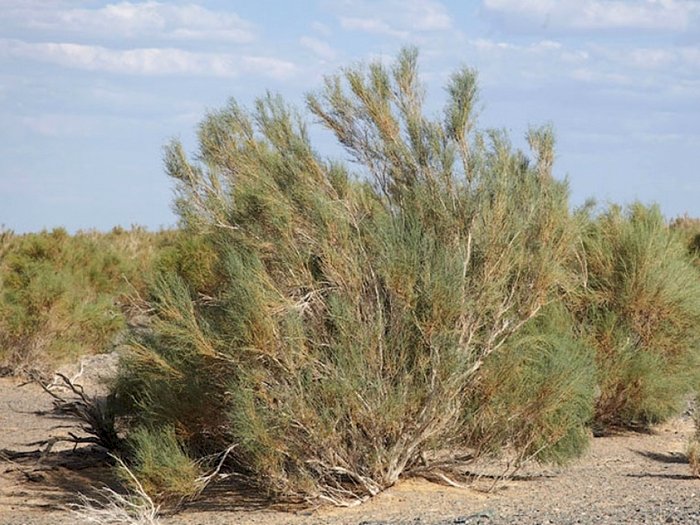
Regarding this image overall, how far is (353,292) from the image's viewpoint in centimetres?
1383

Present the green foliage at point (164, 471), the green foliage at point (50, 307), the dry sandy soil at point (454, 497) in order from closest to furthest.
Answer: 1. the dry sandy soil at point (454, 497)
2. the green foliage at point (164, 471)
3. the green foliage at point (50, 307)

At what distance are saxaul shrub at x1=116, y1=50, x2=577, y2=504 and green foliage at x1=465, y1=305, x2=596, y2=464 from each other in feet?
0.70

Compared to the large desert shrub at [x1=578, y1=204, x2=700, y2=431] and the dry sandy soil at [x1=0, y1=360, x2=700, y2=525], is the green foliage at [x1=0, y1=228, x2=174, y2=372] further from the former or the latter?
the large desert shrub at [x1=578, y1=204, x2=700, y2=431]

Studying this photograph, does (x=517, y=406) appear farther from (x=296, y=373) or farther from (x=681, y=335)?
(x=681, y=335)

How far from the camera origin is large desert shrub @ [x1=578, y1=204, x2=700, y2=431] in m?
21.0

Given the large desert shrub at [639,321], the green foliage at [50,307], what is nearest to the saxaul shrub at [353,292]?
the large desert shrub at [639,321]

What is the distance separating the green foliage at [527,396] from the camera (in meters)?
14.5

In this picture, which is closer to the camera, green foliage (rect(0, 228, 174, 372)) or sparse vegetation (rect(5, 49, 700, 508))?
sparse vegetation (rect(5, 49, 700, 508))

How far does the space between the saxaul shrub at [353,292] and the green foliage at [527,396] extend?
0.21m

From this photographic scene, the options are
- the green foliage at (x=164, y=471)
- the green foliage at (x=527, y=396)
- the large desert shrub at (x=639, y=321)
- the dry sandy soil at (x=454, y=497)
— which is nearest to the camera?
the dry sandy soil at (x=454, y=497)

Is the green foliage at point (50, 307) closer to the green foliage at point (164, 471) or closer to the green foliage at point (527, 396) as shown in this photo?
the green foliage at point (164, 471)

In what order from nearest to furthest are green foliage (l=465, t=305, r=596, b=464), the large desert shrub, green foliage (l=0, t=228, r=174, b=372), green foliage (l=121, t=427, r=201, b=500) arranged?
green foliage (l=121, t=427, r=201, b=500) < green foliage (l=465, t=305, r=596, b=464) < the large desert shrub < green foliage (l=0, t=228, r=174, b=372)

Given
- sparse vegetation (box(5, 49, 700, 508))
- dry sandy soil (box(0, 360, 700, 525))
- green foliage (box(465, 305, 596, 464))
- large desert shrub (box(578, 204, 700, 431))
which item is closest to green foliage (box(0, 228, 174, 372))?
dry sandy soil (box(0, 360, 700, 525))

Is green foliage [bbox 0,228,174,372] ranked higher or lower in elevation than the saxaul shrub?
lower
